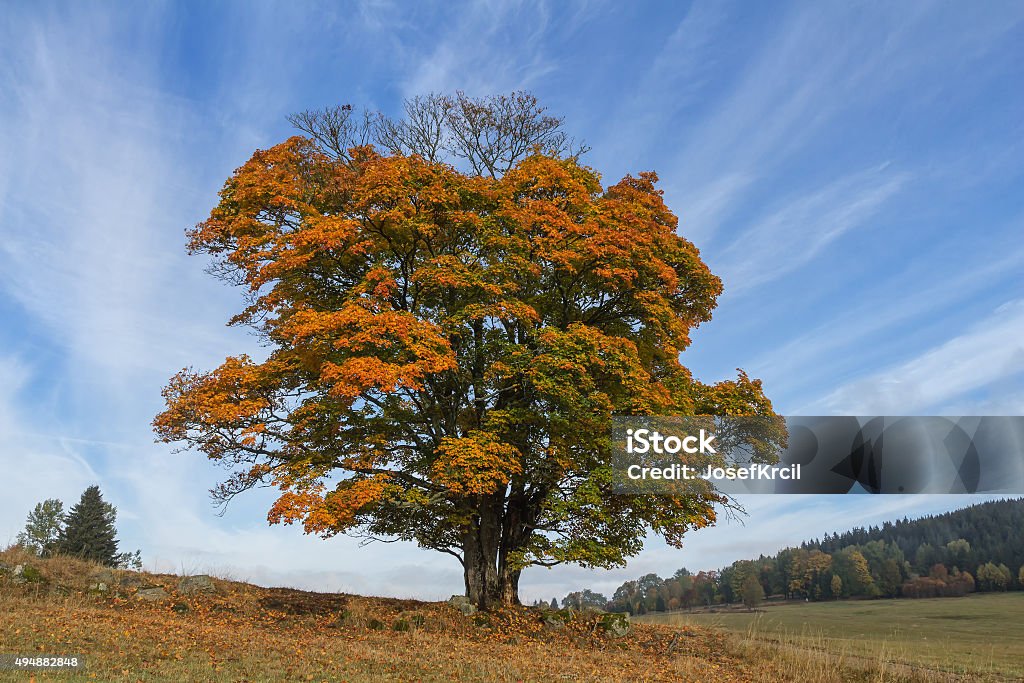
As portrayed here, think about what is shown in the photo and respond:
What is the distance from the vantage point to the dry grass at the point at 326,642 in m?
13.0

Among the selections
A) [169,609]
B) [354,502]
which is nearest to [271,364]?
[354,502]

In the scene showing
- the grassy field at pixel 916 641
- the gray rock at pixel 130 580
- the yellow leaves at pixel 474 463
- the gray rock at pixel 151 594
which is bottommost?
the grassy field at pixel 916 641

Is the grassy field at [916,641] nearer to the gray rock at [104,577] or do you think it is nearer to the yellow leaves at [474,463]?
A: the yellow leaves at [474,463]

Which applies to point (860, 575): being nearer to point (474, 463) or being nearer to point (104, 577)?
point (474, 463)

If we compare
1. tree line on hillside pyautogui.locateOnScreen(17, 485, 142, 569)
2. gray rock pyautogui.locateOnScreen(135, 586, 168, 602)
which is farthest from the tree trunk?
tree line on hillside pyautogui.locateOnScreen(17, 485, 142, 569)

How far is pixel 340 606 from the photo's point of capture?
22.3m

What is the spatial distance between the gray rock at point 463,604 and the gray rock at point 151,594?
8579 mm

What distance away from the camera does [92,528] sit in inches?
1726

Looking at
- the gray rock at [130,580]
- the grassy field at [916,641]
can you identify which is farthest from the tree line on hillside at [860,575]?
the gray rock at [130,580]

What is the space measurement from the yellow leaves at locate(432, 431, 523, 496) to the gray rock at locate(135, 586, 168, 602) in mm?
8977

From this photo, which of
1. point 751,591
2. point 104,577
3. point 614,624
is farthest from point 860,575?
point 104,577

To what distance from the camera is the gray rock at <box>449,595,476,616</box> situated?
815 inches

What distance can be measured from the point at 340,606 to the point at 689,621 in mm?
11897

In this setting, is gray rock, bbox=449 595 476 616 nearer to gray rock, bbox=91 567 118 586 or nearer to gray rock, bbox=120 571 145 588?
gray rock, bbox=120 571 145 588
